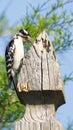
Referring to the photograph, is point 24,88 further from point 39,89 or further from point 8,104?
point 8,104

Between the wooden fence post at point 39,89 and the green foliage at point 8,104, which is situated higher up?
the wooden fence post at point 39,89

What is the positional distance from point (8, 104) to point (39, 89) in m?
2.96

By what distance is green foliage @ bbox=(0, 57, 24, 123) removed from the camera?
16.0 ft

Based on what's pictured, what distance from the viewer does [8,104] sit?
16.1 ft

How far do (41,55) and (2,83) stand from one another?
2903mm

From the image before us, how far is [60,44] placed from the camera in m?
5.28

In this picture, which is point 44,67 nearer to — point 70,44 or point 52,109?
point 52,109

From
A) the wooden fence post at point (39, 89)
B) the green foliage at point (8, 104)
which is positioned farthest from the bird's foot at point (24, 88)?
the green foliage at point (8, 104)

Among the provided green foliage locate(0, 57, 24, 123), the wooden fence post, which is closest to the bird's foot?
the wooden fence post

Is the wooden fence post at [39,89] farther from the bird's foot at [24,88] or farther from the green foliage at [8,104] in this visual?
the green foliage at [8,104]

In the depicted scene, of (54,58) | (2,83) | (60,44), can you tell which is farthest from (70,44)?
(54,58)

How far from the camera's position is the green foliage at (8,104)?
4.89 metres

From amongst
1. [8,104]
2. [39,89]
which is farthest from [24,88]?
[8,104]

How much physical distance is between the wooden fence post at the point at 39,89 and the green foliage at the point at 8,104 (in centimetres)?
283
